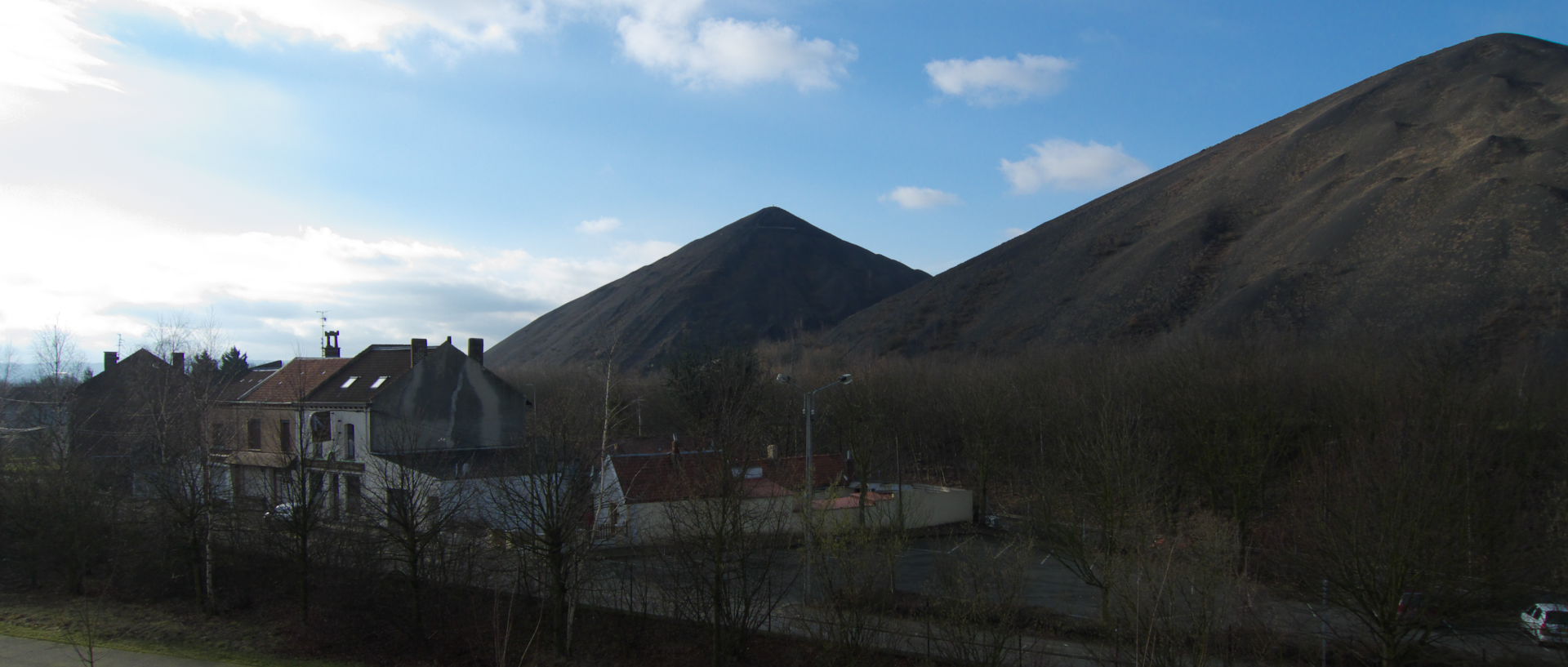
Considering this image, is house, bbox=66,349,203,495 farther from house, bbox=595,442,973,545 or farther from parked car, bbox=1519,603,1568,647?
parked car, bbox=1519,603,1568,647

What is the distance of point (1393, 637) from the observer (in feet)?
72.8

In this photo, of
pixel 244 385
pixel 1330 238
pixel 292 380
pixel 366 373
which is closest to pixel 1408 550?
pixel 366 373

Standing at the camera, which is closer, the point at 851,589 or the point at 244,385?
the point at 851,589

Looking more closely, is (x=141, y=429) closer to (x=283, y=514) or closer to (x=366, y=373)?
(x=283, y=514)

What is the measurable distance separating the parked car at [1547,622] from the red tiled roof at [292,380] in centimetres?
4948

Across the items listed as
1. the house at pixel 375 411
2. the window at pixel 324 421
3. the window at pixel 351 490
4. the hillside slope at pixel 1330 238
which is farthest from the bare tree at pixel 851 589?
the hillside slope at pixel 1330 238

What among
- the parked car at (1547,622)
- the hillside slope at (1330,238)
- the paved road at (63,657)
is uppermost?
the hillside slope at (1330,238)

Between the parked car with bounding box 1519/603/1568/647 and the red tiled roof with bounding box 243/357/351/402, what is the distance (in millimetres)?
49484

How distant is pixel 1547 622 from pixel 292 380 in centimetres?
5248

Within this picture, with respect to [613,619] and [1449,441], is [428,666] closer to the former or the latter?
[613,619]

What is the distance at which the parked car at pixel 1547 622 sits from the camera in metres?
23.5

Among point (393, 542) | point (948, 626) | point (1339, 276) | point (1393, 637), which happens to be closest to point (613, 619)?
point (393, 542)

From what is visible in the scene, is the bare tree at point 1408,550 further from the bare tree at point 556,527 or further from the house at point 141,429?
the house at point 141,429

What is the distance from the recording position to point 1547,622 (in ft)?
79.5
